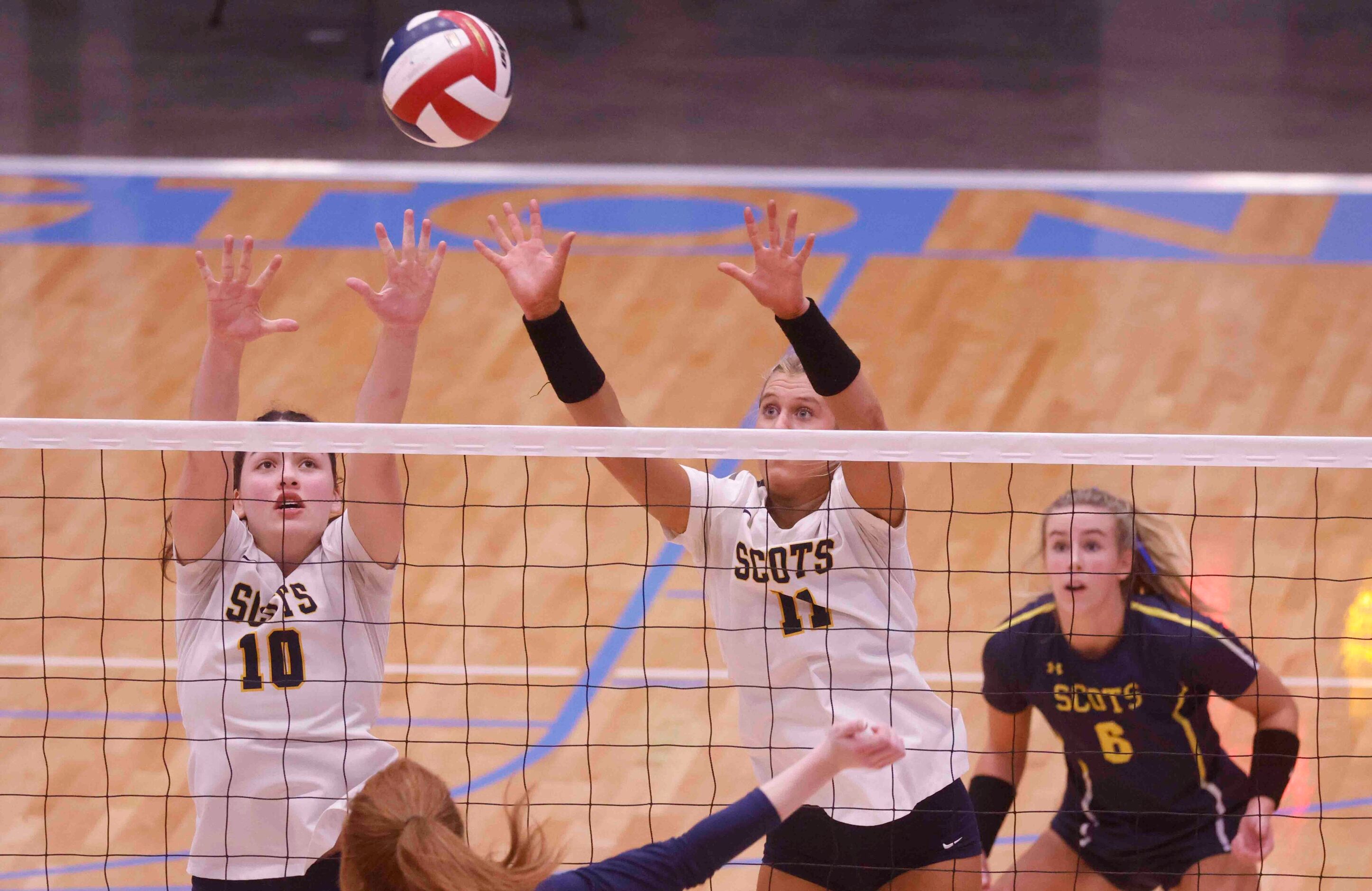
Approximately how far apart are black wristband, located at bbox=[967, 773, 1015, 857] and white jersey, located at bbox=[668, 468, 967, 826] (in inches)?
17.2

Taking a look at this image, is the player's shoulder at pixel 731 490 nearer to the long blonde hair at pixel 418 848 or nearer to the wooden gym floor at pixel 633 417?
the wooden gym floor at pixel 633 417

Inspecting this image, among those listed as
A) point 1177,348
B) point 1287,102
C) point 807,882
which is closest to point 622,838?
point 807,882

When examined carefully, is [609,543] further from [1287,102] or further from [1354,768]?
[1287,102]

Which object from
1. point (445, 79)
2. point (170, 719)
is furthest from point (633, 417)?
point (445, 79)

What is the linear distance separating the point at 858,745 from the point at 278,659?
1.50 m

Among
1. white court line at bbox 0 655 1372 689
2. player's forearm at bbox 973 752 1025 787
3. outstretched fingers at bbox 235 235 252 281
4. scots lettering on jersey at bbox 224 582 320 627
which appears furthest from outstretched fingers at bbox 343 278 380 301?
white court line at bbox 0 655 1372 689

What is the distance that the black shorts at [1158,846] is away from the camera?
4414 millimetres

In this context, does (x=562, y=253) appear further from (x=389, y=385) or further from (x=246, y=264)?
(x=246, y=264)

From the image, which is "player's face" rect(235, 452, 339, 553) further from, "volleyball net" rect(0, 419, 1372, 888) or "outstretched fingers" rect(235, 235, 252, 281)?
"outstretched fingers" rect(235, 235, 252, 281)

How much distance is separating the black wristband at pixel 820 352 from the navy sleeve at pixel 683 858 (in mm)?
1049

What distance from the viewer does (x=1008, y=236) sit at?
10641 mm

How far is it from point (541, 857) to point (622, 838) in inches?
103

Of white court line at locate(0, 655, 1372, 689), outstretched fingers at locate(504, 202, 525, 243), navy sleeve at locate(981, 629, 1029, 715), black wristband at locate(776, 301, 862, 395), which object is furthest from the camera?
white court line at locate(0, 655, 1372, 689)

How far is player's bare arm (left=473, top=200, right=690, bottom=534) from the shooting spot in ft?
13.4
